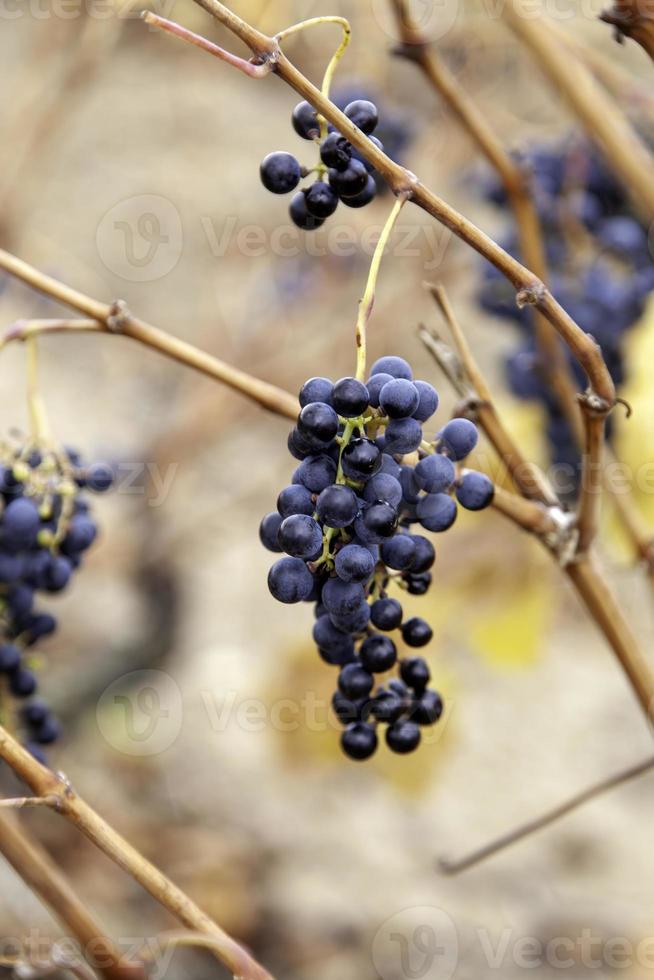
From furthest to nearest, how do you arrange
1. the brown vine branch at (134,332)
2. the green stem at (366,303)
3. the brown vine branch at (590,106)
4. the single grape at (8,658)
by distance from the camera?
the brown vine branch at (590,106) < the single grape at (8,658) < the brown vine branch at (134,332) < the green stem at (366,303)

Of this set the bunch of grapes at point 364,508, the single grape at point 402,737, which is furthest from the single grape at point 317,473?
the single grape at point 402,737

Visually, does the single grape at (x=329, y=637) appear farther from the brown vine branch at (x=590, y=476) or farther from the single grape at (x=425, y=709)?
the brown vine branch at (x=590, y=476)

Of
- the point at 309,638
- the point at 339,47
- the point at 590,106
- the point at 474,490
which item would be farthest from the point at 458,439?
the point at 309,638

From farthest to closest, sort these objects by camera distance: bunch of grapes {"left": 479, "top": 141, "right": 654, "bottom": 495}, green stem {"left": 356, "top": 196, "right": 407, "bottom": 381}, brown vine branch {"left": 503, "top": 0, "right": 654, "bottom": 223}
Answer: bunch of grapes {"left": 479, "top": 141, "right": 654, "bottom": 495}
brown vine branch {"left": 503, "top": 0, "right": 654, "bottom": 223}
green stem {"left": 356, "top": 196, "right": 407, "bottom": 381}

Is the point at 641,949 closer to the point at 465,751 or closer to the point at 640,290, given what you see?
the point at 465,751

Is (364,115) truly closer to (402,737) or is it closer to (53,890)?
(402,737)

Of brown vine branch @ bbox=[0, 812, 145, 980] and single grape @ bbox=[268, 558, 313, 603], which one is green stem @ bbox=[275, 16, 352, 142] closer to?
single grape @ bbox=[268, 558, 313, 603]

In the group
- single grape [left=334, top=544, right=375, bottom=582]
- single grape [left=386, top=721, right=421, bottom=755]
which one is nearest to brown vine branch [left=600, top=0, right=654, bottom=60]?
single grape [left=334, top=544, right=375, bottom=582]
